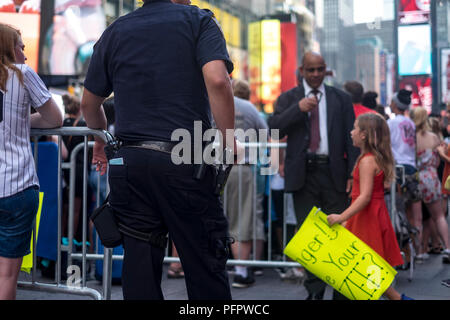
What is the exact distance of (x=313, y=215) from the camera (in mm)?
5066

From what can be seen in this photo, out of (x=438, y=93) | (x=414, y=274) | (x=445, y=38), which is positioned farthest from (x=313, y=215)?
(x=445, y=38)

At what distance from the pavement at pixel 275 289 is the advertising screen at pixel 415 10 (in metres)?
33.1

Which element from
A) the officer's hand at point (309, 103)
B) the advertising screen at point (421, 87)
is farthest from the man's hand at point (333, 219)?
the advertising screen at point (421, 87)

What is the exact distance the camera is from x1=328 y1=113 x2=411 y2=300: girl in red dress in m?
5.44

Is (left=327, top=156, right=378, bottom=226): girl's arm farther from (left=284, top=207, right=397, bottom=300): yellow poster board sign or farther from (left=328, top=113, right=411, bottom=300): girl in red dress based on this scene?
(left=284, top=207, right=397, bottom=300): yellow poster board sign

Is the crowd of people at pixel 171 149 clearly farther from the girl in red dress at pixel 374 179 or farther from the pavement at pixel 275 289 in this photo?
the pavement at pixel 275 289

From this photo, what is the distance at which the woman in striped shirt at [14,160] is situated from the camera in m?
3.82

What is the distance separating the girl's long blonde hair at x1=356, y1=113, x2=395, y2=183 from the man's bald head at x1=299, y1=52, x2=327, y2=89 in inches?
21.6

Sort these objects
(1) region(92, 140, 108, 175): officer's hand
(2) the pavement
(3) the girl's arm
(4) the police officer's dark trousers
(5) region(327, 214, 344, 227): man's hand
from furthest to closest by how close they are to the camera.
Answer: (2) the pavement
(3) the girl's arm
(5) region(327, 214, 344, 227): man's hand
(1) region(92, 140, 108, 175): officer's hand
(4) the police officer's dark trousers

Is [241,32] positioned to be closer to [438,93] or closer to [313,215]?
[438,93]

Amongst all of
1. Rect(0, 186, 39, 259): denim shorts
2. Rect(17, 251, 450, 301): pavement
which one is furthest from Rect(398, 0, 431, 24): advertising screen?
Rect(0, 186, 39, 259): denim shorts

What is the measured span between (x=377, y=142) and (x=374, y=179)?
0.99ft

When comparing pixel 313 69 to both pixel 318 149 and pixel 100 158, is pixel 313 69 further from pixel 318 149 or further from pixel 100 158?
pixel 100 158

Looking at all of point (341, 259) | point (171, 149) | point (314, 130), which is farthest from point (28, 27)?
point (171, 149)
